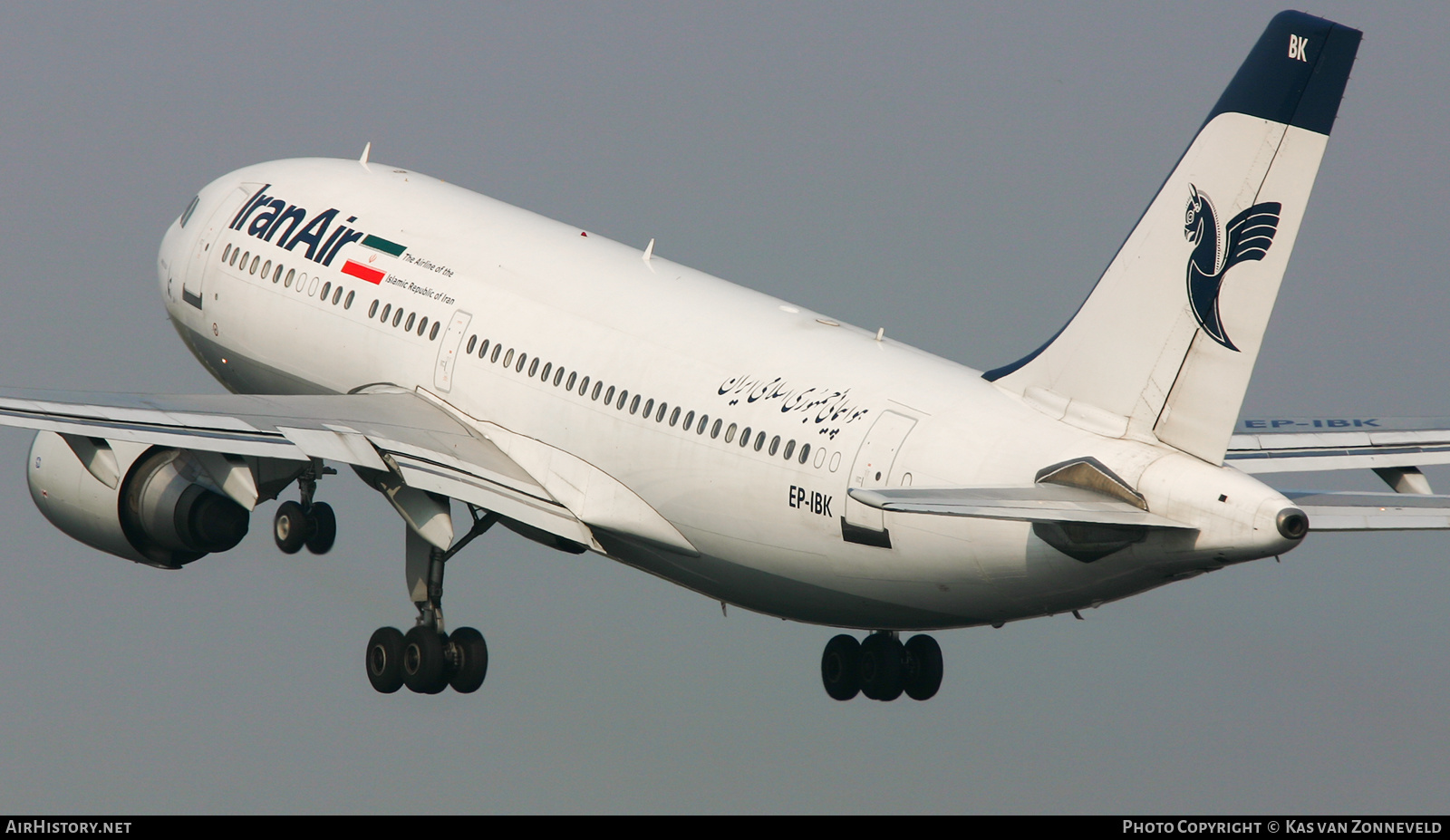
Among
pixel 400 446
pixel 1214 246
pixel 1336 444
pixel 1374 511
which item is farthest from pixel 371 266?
pixel 1374 511

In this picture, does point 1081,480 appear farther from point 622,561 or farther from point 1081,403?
point 622,561

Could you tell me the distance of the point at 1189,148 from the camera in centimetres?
2688

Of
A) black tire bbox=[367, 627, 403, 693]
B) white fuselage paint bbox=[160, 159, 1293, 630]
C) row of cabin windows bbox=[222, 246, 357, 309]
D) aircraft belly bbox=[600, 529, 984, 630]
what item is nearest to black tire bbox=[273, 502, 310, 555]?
white fuselage paint bbox=[160, 159, 1293, 630]

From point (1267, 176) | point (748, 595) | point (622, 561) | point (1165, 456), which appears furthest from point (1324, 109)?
point (622, 561)

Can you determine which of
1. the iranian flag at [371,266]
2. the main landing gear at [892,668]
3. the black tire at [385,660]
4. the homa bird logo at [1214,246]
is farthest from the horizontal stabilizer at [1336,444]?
the iranian flag at [371,266]

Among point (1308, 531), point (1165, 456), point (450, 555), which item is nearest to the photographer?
point (1308, 531)

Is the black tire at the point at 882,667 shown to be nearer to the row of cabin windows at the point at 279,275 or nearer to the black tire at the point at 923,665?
the black tire at the point at 923,665

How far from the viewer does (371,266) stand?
36719mm

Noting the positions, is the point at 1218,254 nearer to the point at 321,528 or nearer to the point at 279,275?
the point at 279,275

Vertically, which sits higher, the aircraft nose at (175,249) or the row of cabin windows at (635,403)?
the aircraft nose at (175,249)

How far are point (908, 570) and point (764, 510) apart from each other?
2300 mm

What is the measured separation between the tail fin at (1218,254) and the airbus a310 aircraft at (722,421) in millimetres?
33

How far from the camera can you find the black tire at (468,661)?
3422cm

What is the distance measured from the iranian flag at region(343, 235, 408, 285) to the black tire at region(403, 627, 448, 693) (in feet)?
19.1
